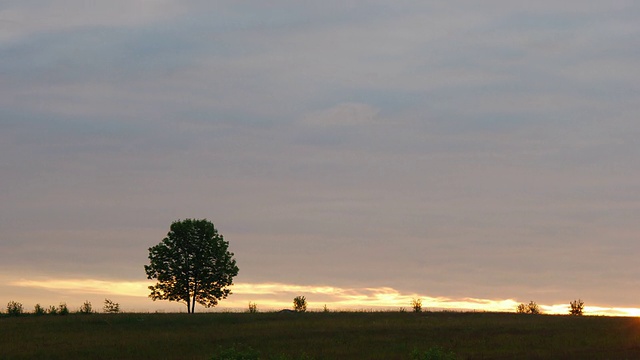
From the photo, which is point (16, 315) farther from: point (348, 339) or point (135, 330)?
point (348, 339)

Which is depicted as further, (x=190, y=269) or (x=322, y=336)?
(x=190, y=269)

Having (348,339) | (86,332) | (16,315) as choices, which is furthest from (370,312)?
(16,315)

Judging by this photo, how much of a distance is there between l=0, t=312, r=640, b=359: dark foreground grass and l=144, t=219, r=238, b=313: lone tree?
46.3ft

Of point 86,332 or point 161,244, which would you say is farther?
point 161,244

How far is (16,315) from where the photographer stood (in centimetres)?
9031

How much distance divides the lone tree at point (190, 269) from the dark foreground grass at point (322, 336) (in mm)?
14099

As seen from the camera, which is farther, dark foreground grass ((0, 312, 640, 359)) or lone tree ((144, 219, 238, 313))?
lone tree ((144, 219, 238, 313))

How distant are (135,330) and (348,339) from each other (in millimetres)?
18987

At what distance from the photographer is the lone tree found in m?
98.4

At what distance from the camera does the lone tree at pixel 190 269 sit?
323 ft

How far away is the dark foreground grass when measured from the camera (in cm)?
6009

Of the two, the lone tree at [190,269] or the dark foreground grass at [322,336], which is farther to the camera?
the lone tree at [190,269]

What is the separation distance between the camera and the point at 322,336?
68.1 metres

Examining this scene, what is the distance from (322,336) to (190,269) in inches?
1327
